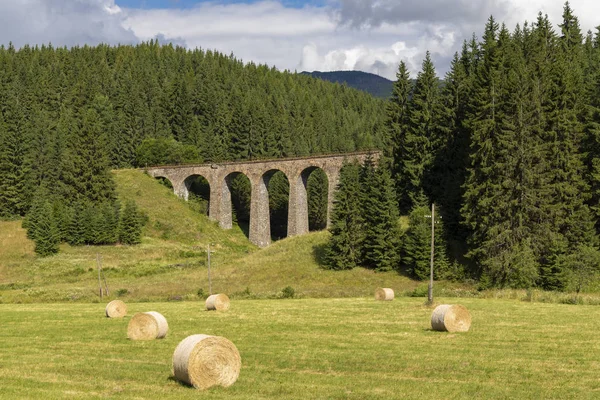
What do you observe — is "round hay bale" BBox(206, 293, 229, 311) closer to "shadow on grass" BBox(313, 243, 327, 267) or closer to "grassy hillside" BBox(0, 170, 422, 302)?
"grassy hillside" BBox(0, 170, 422, 302)

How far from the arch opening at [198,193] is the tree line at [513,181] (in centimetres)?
4481

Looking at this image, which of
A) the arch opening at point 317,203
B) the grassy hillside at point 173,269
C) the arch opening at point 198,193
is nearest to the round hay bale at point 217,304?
the grassy hillside at point 173,269

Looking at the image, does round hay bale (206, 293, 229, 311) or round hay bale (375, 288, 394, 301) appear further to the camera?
round hay bale (375, 288, 394, 301)

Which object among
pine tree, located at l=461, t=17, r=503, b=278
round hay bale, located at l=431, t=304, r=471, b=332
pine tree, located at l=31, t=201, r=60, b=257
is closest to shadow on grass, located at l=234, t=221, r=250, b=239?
pine tree, located at l=31, t=201, r=60, b=257

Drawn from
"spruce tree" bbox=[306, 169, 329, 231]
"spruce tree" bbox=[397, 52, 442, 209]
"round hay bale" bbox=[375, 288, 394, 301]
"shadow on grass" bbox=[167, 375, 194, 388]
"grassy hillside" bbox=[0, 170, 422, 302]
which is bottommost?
"grassy hillside" bbox=[0, 170, 422, 302]

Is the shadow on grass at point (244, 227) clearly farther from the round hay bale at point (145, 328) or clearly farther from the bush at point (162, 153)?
the round hay bale at point (145, 328)

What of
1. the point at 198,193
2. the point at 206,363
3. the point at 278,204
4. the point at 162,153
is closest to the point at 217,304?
the point at 206,363

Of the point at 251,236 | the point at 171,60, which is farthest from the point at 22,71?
the point at 251,236

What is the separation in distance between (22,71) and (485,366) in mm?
160174

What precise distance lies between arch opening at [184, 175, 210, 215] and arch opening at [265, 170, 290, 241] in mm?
11997

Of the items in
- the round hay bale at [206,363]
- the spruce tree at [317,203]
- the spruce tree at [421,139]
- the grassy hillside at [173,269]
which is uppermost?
the spruce tree at [421,139]

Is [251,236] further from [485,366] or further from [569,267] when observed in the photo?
[485,366]

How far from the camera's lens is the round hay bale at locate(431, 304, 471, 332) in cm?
2417

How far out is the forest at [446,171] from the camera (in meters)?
53.1
